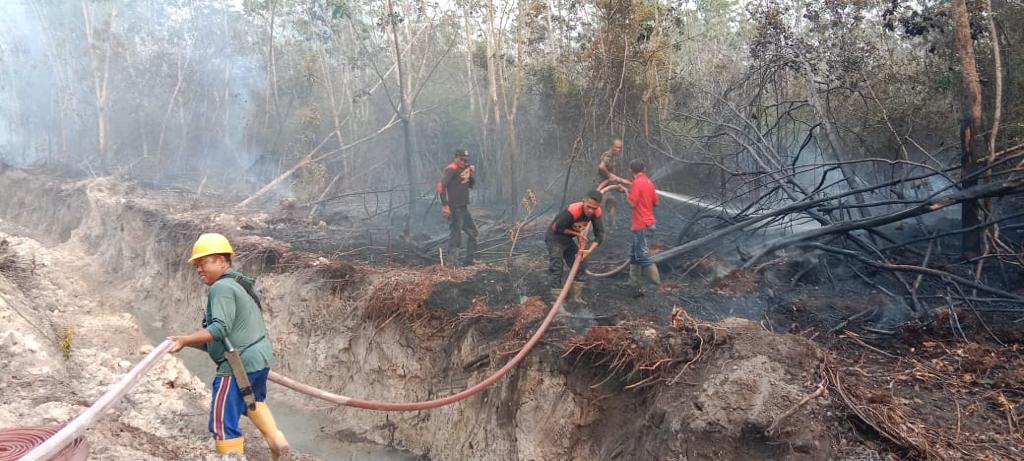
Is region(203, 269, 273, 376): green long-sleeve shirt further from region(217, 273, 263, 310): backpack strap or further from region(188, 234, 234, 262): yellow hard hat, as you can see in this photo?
region(188, 234, 234, 262): yellow hard hat

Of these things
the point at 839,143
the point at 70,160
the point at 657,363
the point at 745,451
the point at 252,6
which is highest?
the point at 252,6

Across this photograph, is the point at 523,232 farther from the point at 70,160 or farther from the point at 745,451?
the point at 70,160

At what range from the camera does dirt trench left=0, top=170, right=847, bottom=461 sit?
13.9 feet

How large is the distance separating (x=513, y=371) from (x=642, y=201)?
9.77ft

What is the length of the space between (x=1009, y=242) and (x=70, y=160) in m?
29.7

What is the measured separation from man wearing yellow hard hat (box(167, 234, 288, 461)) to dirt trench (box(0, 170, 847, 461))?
2633mm

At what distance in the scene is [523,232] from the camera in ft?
36.0

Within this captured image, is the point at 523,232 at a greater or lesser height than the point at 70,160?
lesser

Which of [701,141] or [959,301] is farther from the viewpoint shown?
[701,141]

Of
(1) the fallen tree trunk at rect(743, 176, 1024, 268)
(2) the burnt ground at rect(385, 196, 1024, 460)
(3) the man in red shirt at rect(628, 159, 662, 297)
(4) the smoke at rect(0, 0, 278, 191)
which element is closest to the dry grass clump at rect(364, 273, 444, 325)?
(2) the burnt ground at rect(385, 196, 1024, 460)

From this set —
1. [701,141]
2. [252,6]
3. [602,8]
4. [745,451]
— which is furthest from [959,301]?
[252,6]

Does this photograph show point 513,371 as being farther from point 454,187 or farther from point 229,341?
point 454,187

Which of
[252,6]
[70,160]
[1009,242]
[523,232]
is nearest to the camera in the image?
[1009,242]

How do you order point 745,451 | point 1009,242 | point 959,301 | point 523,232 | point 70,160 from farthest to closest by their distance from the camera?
point 70,160, point 523,232, point 1009,242, point 959,301, point 745,451
